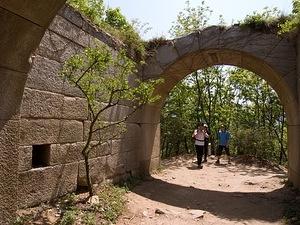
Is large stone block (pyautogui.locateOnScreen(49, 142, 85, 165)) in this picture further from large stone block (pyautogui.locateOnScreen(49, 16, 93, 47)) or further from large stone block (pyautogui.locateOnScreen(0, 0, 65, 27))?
large stone block (pyautogui.locateOnScreen(0, 0, 65, 27))

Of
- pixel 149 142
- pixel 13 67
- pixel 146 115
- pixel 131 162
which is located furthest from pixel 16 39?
pixel 149 142

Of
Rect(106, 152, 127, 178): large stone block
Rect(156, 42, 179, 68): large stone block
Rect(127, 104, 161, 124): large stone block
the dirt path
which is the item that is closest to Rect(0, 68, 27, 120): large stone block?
the dirt path

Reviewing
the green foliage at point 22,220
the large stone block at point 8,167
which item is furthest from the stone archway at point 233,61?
the large stone block at point 8,167

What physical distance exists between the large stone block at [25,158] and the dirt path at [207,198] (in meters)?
1.51

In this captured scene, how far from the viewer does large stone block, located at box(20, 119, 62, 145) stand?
407 cm

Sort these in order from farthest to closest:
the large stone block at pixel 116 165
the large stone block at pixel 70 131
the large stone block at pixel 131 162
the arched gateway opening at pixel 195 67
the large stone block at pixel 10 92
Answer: the large stone block at pixel 131 162
the large stone block at pixel 116 165
the large stone block at pixel 70 131
the arched gateway opening at pixel 195 67
the large stone block at pixel 10 92

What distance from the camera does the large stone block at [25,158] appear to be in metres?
4.02

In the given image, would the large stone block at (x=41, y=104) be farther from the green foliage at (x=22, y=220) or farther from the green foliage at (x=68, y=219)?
the green foliage at (x=68, y=219)

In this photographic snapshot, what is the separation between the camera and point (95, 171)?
5926mm

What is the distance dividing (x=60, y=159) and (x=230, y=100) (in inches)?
588

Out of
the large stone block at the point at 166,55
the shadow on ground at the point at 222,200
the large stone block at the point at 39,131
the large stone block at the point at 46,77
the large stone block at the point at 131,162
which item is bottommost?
the shadow on ground at the point at 222,200

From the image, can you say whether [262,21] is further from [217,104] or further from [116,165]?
[217,104]

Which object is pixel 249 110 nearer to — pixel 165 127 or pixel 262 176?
pixel 165 127

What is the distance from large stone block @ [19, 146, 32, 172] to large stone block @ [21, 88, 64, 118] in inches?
14.6
